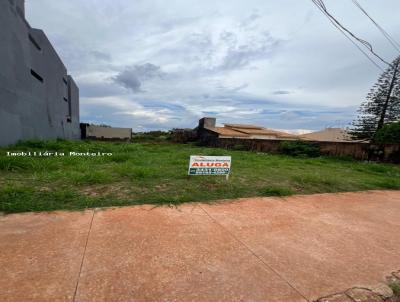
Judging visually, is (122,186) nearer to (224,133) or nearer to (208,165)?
(208,165)

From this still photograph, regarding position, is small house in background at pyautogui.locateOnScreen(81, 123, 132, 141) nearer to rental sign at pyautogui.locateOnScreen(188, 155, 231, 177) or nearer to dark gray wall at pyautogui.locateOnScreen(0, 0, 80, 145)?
dark gray wall at pyautogui.locateOnScreen(0, 0, 80, 145)

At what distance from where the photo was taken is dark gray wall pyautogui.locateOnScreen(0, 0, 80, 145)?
9.15m

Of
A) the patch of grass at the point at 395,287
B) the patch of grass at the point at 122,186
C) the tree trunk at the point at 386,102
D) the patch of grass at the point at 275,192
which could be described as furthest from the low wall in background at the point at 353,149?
the patch of grass at the point at 395,287

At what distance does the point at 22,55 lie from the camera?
35.7ft

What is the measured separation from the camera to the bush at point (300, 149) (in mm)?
14609

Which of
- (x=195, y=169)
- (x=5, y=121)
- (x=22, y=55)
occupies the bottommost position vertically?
(x=195, y=169)

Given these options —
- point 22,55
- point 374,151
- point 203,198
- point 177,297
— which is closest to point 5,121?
point 22,55

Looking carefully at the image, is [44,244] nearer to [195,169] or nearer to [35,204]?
[35,204]

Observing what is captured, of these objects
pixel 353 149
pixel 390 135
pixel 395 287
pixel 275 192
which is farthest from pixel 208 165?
pixel 390 135

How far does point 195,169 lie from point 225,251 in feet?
9.82

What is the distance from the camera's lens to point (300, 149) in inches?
588

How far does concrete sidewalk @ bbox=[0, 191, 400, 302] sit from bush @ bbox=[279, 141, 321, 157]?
11186 mm

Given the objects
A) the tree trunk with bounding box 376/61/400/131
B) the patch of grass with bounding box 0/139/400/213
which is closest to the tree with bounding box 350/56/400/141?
the tree trunk with bounding box 376/61/400/131

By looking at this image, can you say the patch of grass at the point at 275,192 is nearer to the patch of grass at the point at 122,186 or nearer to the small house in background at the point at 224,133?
the patch of grass at the point at 122,186
